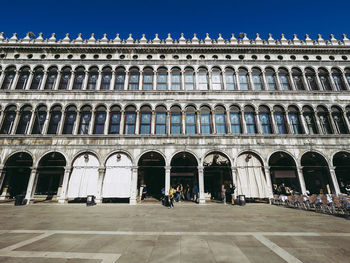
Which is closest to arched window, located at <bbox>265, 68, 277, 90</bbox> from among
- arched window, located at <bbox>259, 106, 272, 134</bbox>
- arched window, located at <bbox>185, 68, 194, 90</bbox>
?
arched window, located at <bbox>259, 106, 272, 134</bbox>

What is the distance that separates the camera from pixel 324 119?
695 inches

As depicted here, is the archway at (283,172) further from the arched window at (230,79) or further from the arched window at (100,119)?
the arched window at (100,119)

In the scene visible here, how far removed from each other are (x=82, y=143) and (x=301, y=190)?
2129cm

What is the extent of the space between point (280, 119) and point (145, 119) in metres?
14.2

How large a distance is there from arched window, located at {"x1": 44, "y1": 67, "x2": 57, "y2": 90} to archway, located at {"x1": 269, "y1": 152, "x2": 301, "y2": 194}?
24.9 m

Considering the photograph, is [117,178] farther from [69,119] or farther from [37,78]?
[37,78]

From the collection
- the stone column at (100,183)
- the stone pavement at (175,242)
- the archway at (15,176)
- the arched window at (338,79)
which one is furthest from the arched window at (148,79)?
the arched window at (338,79)

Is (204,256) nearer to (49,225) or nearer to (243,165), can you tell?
(49,225)

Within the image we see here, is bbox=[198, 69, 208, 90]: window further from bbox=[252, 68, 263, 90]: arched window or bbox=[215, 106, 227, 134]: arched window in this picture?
bbox=[252, 68, 263, 90]: arched window

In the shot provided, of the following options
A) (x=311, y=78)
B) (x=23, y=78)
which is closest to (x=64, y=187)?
(x=23, y=78)

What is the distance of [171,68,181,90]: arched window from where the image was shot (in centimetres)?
1888

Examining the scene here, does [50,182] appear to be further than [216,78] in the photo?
No

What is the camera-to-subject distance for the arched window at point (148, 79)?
18.8 meters

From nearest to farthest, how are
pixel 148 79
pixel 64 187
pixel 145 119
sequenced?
pixel 64 187
pixel 145 119
pixel 148 79
